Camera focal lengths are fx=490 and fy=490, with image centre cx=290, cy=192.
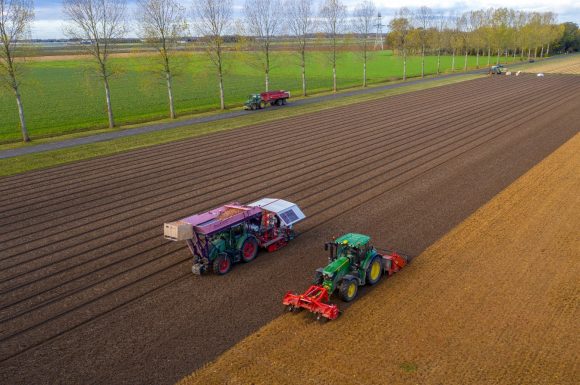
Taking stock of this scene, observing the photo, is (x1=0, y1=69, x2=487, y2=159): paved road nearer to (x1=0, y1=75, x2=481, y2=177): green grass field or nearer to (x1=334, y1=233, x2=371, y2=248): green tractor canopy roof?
(x1=0, y1=75, x2=481, y2=177): green grass field

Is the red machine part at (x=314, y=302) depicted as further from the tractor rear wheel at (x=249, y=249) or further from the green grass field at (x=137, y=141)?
the green grass field at (x=137, y=141)

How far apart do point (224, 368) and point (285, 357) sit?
4.45ft

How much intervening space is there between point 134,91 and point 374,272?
5871 cm

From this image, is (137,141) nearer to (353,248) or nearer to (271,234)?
(271,234)

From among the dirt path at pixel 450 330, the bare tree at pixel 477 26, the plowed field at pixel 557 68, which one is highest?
the bare tree at pixel 477 26

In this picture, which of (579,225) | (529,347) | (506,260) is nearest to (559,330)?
(529,347)

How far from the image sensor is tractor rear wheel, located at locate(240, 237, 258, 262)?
50.9ft

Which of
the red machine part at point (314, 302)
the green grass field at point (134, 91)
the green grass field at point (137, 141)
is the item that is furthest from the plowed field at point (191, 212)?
the green grass field at point (134, 91)

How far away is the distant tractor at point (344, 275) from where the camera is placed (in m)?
12.4

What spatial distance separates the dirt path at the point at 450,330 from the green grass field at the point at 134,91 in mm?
32448

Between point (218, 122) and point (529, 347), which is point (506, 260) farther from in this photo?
point (218, 122)

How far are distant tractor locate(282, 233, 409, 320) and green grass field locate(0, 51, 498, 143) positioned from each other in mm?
31421

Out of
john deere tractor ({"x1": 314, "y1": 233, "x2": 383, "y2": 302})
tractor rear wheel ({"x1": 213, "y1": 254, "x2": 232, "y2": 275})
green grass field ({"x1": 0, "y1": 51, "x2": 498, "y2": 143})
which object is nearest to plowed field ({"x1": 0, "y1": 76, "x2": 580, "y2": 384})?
tractor rear wheel ({"x1": 213, "y1": 254, "x2": 232, "y2": 275})

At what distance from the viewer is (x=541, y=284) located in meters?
13.9
